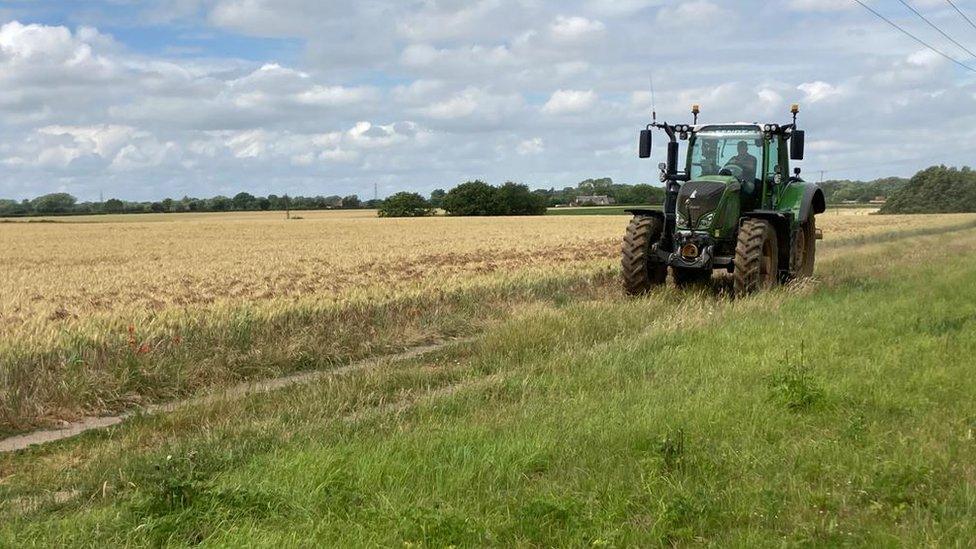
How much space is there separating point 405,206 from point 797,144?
6431cm

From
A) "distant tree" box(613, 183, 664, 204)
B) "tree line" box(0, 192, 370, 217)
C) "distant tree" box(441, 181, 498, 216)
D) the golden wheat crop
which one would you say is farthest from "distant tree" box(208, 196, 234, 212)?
the golden wheat crop

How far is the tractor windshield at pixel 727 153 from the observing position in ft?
42.9

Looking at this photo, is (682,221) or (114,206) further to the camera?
(114,206)

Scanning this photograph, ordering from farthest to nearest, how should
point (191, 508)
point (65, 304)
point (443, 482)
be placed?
point (65, 304), point (443, 482), point (191, 508)

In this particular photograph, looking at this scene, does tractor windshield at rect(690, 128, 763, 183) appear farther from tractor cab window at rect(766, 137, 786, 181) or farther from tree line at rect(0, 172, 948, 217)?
tree line at rect(0, 172, 948, 217)

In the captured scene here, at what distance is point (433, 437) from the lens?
514 cm

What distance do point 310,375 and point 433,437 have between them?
3371mm

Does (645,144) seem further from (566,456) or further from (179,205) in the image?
(179,205)

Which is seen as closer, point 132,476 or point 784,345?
point 132,476

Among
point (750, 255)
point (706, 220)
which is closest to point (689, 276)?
point (706, 220)

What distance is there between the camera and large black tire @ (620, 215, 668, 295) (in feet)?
41.2

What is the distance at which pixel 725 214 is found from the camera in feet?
40.4

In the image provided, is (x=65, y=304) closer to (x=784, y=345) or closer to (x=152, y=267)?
(x=152, y=267)

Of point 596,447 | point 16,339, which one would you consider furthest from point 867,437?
point 16,339
